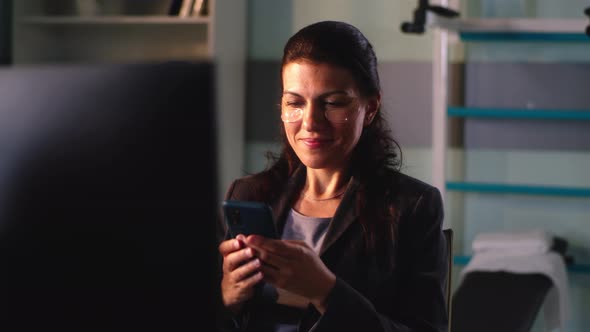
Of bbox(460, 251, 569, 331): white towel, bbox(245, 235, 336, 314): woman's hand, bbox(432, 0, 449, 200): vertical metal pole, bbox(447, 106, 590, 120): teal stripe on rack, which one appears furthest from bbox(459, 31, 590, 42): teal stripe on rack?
bbox(245, 235, 336, 314): woman's hand

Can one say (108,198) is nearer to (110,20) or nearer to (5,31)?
(110,20)

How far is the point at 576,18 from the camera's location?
3131 mm

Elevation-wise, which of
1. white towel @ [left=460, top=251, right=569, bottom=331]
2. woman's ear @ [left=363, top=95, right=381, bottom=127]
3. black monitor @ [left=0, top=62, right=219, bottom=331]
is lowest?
white towel @ [left=460, top=251, right=569, bottom=331]

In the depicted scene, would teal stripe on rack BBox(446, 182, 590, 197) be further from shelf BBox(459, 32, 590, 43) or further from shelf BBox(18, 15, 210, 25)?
shelf BBox(18, 15, 210, 25)

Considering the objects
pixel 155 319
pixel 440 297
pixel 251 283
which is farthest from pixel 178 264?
pixel 440 297

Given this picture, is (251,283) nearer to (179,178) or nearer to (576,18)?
(179,178)

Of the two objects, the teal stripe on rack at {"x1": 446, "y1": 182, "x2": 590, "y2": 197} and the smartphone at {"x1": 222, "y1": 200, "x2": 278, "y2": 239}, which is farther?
the teal stripe on rack at {"x1": 446, "y1": 182, "x2": 590, "y2": 197}

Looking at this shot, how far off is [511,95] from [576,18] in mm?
385

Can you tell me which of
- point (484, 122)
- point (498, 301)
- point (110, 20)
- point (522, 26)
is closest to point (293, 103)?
point (498, 301)

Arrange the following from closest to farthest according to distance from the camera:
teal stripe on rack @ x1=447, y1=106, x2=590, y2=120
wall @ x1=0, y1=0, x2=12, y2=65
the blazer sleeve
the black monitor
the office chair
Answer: the black monitor, the blazer sleeve, the office chair, teal stripe on rack @ x1=447, y1=106, x2=590, y2=120, wall @ x1=0, y1=0, x2=12, y2=65

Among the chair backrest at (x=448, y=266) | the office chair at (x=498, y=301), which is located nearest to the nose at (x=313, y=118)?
the chair backrest at (x=448, y=266)

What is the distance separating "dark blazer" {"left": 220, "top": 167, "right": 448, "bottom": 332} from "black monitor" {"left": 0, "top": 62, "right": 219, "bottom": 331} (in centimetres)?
75

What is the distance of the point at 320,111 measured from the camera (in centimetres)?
134

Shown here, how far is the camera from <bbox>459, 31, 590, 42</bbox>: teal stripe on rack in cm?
306
